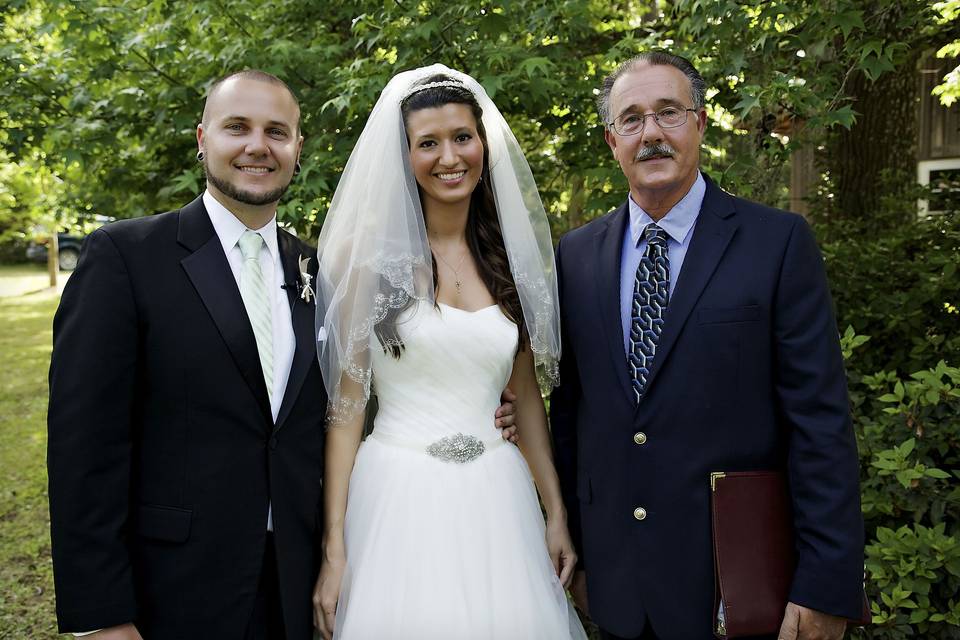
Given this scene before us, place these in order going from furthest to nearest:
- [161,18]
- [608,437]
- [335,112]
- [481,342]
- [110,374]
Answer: [161,18] < [335,112] < [481,342] < [608,437] < [110,374]

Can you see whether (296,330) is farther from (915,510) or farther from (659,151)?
(915,510)

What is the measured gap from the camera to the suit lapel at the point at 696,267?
2.27m

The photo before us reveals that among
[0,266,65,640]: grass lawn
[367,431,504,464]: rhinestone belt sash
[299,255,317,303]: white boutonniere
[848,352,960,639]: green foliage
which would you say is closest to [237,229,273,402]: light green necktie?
[299,255,317,303]: white boutonniere

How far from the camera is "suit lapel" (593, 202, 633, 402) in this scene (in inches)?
93.3

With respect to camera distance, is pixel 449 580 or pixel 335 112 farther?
pixel 335 112

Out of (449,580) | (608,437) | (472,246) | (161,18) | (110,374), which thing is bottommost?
(449,580)

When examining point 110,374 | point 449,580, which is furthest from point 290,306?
point 449,580

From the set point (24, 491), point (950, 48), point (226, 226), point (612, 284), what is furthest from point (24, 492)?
point (950, 48)

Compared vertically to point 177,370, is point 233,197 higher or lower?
higher

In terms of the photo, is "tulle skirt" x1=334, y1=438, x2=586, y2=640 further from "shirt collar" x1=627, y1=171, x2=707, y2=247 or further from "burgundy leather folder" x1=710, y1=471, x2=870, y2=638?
"shirt collar" x1=627, y1=171, x2=707, y2=247

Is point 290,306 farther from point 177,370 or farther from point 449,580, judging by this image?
point 449,580

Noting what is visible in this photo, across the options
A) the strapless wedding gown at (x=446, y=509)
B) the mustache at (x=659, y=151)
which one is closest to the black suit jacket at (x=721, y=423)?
the mustache at (x=659, y=151)

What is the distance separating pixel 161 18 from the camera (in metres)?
5.22

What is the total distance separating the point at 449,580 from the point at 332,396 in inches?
27.5
